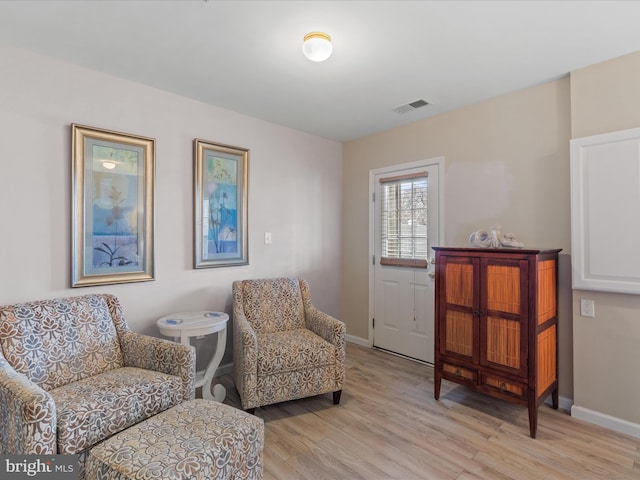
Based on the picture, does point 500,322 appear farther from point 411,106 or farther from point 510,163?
point 411,106

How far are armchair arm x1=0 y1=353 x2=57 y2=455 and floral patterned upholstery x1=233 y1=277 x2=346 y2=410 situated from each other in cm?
111

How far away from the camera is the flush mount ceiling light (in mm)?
1942

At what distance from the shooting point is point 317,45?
1.94 metres

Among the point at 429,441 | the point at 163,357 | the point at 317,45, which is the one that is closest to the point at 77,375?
the point at 163,357

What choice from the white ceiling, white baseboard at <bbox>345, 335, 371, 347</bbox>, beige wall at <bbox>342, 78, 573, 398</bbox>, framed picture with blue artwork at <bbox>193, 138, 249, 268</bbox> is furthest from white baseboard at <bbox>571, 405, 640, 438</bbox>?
framed picture with blue artwork at <bbox>193, 138, 249, 268</bbox>

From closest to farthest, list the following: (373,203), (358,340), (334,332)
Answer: (334,332)
(373,203)
(358,340)

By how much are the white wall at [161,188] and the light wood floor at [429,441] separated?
45.9 inches

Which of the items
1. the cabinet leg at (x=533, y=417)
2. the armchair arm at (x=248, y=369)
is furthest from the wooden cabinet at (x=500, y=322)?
the armchair arm at (x=248, y=369)

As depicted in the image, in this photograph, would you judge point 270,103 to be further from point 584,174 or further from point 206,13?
point 584,174

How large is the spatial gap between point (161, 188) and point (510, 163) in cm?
295

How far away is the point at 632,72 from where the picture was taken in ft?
7.23

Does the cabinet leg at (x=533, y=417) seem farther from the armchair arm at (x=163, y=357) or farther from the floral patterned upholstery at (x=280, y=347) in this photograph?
the armchair arm at (x=163, y=357)

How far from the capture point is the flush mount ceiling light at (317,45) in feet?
6.37

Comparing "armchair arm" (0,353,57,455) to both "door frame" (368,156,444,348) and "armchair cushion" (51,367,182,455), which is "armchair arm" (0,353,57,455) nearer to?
"armchair cushion" (51,367,182,455)
